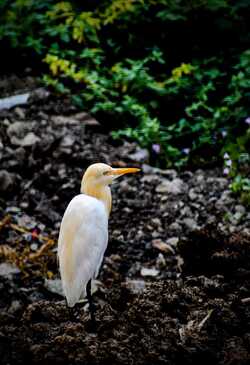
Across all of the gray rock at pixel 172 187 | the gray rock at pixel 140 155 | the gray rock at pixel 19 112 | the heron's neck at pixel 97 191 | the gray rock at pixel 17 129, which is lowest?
the gray rock at pixel 140 155

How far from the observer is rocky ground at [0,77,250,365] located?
2.91 metres

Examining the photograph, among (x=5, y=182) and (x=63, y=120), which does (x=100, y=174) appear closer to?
(x=5, y=182)

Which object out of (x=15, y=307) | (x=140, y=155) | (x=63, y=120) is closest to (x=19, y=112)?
(x=63, y=120)

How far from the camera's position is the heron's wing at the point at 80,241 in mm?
2959

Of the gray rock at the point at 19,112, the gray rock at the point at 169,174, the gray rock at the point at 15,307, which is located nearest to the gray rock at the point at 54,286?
the gray rock at the point at 15,307

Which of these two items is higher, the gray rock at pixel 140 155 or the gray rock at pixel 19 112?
the gray rock at pixel 19 112

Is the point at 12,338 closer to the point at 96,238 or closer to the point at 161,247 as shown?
the point at 96,238

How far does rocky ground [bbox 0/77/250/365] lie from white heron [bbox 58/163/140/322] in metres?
0.25

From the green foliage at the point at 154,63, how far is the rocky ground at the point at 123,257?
27 centimetres

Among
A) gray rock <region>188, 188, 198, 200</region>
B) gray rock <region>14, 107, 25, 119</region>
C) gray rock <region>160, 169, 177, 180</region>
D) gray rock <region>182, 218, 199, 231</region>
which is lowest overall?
gray rock <region>160, 169, 177, 180</region>

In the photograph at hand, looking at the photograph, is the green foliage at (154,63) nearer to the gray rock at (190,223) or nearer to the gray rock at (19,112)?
the gray rock at (19,112)

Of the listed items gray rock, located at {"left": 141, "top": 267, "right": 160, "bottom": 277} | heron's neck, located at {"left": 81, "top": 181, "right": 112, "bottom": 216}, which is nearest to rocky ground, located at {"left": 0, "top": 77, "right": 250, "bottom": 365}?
gray rock, located at {"left": 141, "top": 267, "right": 160, "bottom": 277}

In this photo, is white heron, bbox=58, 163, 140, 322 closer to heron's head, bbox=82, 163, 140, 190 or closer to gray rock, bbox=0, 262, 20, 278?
heron's head, bbox=82, 163, 140, 190

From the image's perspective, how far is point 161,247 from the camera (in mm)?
4734
